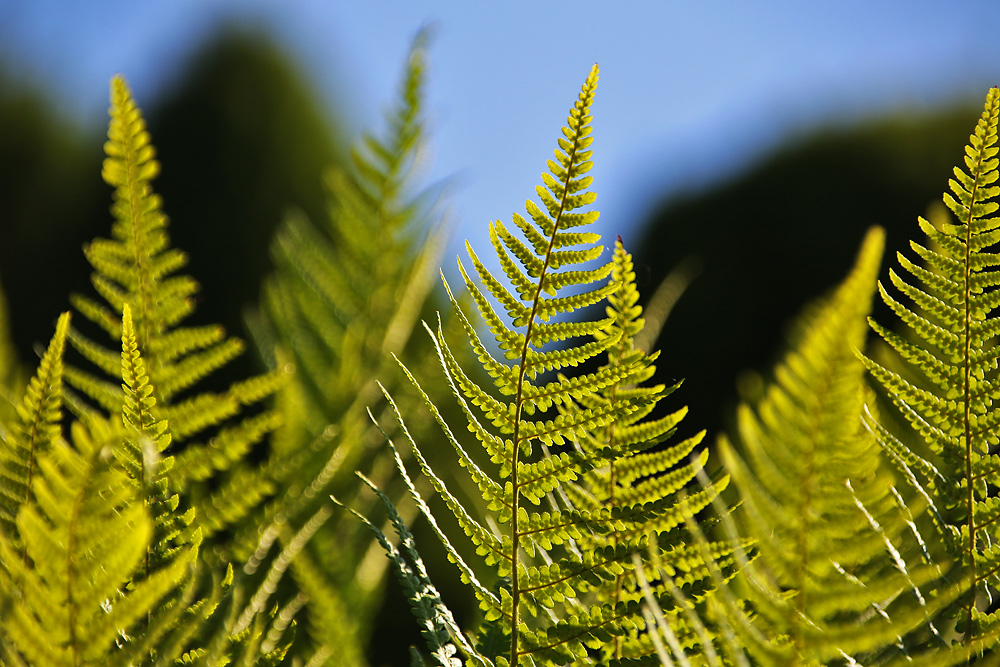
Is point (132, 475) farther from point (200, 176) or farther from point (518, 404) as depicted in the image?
point (200, 176)

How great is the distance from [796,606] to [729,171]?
9.63ft

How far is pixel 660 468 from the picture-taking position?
0.26 m

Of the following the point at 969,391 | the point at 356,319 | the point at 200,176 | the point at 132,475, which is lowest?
the point at 969,391

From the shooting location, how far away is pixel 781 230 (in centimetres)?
241

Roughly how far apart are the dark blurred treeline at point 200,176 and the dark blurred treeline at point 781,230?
48.9 inches

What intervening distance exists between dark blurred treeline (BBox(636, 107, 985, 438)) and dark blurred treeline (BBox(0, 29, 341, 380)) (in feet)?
4.08

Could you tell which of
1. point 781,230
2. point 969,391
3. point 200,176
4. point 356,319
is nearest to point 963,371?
point 969,391

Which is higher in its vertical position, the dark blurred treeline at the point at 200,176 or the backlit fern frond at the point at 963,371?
the dark blurred treeline at the point at 200,176

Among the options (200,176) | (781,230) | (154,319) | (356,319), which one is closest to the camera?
(154,319)

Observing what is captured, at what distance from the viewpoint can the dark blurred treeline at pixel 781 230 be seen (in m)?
2.03

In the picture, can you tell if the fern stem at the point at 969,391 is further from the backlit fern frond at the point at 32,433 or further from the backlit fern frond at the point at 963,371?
the backlit fern frond at the point at 32,433

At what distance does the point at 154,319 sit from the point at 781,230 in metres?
2.30

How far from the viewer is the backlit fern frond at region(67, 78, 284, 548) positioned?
0.33 metres

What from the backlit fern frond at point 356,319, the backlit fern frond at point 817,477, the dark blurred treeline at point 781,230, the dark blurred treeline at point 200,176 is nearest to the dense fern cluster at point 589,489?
the backlit fern frond at point 817,477
